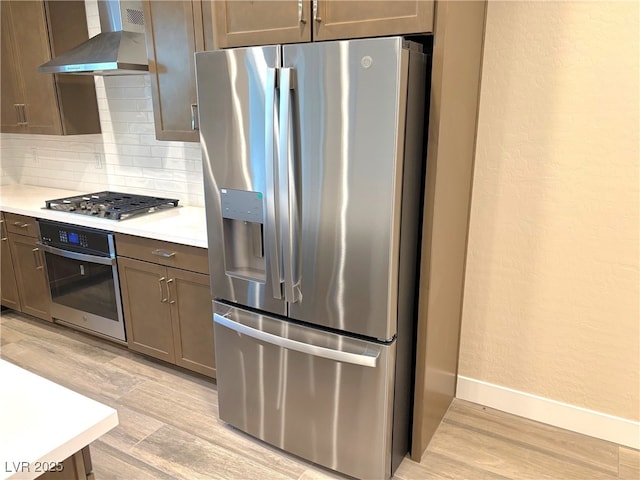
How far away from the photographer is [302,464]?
2260 millimetres

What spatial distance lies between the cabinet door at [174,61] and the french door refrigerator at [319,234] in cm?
68

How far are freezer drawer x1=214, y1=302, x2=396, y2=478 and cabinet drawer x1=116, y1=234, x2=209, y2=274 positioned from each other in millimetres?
389

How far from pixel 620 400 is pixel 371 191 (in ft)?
5.29

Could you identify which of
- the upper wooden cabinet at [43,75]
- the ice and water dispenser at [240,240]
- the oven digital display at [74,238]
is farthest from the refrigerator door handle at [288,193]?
the upper wooden cabinet at [43,75]

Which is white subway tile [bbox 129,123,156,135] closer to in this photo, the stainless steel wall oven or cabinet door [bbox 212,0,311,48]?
the stainless steel wall oven

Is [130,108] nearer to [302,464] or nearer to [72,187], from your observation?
[72,187]

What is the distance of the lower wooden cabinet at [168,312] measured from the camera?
2682 mm

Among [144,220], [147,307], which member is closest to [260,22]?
[144,220]

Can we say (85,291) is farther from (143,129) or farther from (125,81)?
(125,81)

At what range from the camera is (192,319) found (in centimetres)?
273

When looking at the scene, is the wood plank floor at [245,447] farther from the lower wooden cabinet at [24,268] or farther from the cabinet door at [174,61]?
the cabinet door at [174,61]

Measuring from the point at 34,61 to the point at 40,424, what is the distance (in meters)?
3.23

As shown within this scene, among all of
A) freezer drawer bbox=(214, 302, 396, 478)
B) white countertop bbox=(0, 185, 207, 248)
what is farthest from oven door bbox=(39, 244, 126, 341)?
freezer drawer bbox=(214, 302, 396, 478)

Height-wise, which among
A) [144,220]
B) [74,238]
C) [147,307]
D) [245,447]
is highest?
[144,220]
